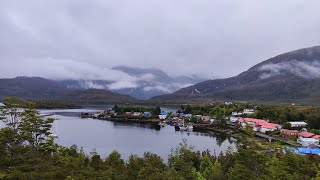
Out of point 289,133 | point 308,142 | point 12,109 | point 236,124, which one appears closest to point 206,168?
point 12,109

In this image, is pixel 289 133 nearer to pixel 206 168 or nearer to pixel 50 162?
pixel 206 168

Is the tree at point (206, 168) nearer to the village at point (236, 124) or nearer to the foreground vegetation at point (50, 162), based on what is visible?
the foreground vegetation at point (50, 162)

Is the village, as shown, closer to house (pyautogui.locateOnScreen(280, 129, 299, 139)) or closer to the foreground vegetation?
house (pyautogui.locateOnScreen(280, 129, 299, 139))

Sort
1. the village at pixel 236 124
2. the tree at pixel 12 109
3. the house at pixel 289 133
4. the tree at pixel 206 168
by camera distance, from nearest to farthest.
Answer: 1. the tree at pixel 12 109
2. the tree at pixel 206 168
3. the village at pixel 236 124
4. the house at pixel 289 133

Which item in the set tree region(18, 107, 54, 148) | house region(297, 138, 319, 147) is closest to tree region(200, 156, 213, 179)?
tree region(18, 107, 54, 148)

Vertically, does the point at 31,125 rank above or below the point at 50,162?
above

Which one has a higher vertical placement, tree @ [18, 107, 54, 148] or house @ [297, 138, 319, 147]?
tree @ [18, 107, 54, 148]

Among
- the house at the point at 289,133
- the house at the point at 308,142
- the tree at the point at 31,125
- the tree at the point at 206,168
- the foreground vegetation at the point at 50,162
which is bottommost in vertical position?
the house at the point at 308,142

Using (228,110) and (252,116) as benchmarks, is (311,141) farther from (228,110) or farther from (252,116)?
(228,110)

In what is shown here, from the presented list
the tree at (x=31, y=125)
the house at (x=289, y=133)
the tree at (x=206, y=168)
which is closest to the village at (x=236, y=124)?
the house at (x=289, y=133)

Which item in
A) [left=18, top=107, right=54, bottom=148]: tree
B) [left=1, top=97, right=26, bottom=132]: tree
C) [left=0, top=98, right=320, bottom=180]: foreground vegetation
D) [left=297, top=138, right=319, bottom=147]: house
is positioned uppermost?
[left=1, top=97, right=26, bottom=132]: tree

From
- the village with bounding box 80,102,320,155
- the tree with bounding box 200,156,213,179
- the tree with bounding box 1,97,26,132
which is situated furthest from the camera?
the village with bounding box 80,102,320,155

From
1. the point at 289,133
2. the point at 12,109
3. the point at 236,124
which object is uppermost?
the point at 12,109

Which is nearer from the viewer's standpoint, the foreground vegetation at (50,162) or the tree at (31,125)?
the foreground vegetation at (50,162)
